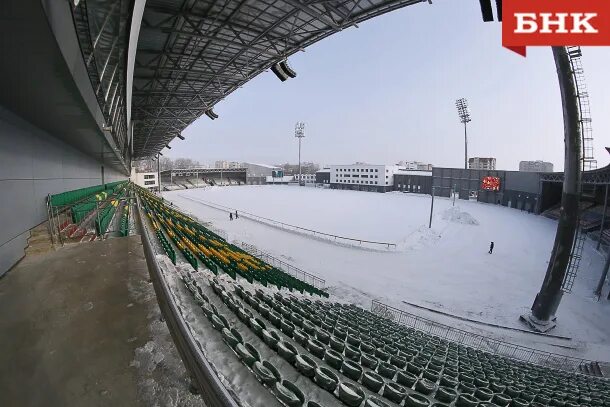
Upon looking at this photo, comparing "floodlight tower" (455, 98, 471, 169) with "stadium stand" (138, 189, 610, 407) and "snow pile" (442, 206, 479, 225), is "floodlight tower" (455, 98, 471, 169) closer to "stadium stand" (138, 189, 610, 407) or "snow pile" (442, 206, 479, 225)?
"snow pile" (442, 206, 479, 225)

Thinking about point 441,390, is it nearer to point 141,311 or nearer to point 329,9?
point 141,311

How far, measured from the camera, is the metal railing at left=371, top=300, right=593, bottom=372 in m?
8.86

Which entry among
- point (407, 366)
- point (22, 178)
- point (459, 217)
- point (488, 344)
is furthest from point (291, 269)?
point (459, 217)

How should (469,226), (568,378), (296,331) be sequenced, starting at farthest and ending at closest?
1. (469,226)
2. (568,378)
3. (296,331)

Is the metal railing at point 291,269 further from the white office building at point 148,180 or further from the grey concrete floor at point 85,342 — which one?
the white office building at point 148,180

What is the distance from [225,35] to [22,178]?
926cm

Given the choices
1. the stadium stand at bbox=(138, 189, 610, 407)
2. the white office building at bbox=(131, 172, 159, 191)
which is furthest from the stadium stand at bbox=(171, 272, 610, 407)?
the white office building at bbox=(131, 172, 159, 191)

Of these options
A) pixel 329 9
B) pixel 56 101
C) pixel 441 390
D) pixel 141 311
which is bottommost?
pixel 441 390

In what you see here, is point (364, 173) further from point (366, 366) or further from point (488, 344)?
point (366, 366)

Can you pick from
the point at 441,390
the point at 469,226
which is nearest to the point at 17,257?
the point at 441,390

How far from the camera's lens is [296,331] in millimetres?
5121

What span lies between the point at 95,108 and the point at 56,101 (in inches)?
39.9

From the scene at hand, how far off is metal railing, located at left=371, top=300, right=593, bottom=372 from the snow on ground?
603mm

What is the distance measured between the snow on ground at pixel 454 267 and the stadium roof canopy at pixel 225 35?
11.4m
